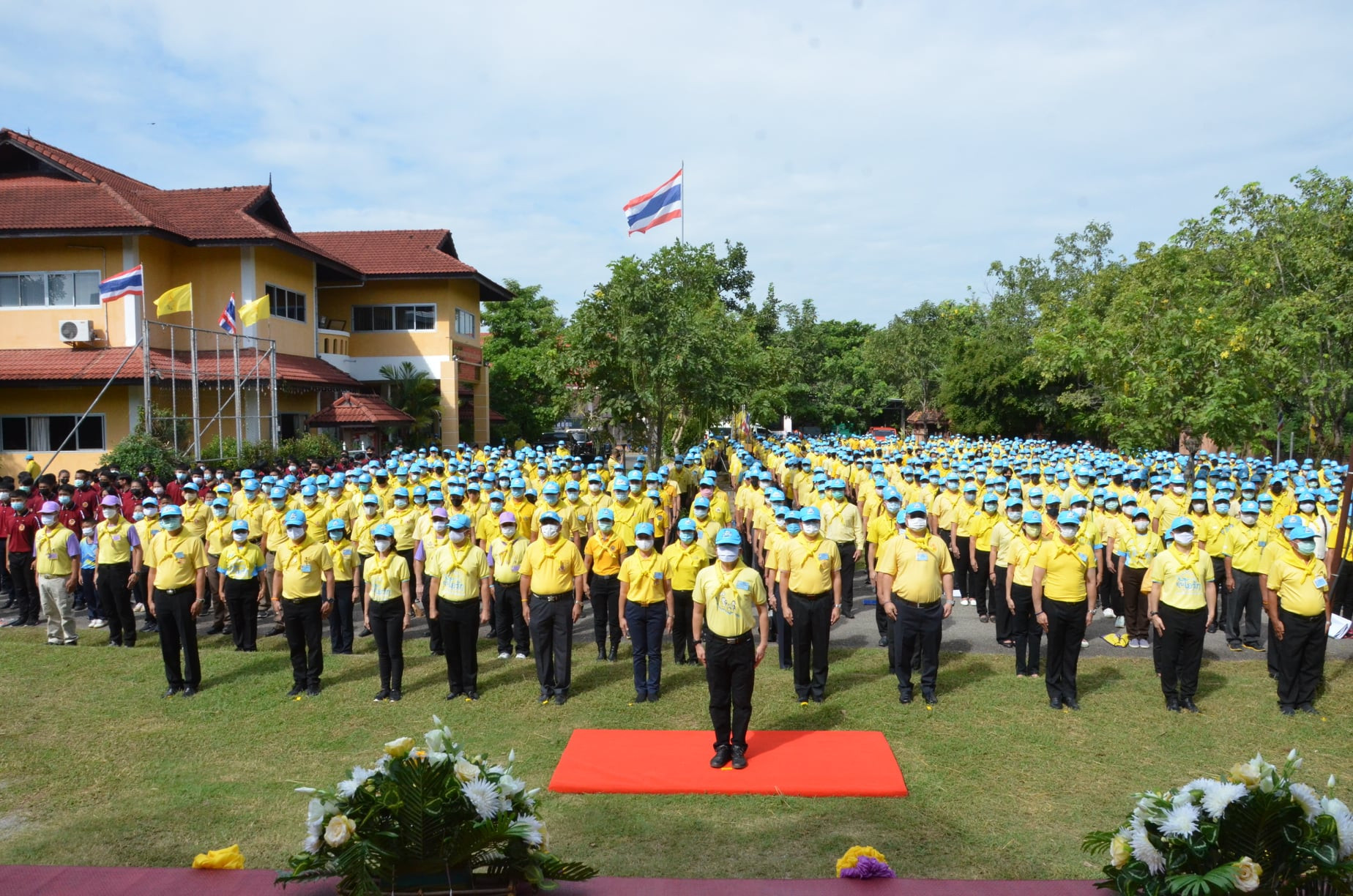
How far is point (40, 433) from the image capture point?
2261 centimetres

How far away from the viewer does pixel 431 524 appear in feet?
35.9

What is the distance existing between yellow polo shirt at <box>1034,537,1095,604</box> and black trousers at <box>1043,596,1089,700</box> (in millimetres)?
72

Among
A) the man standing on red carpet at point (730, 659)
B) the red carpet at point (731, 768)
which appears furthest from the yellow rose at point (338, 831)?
the man standing on red carpet at point (730, 659)

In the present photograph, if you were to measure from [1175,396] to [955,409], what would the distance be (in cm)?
2581

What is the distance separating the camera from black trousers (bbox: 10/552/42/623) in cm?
1218

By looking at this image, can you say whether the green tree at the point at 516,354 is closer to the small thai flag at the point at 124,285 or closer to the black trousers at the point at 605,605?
the small thai flag at the point at 124,285

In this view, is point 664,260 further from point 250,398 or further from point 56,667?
point 56,667

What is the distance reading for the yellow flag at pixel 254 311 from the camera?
23455mm

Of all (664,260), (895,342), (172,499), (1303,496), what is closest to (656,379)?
(664,260)

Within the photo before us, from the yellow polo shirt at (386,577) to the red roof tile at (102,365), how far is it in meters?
14.5

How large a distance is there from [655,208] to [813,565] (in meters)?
19.2

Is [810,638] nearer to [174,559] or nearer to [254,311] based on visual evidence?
[174,559]

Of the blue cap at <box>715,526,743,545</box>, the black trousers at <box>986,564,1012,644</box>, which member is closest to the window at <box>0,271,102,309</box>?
the blue cap at <box>715,526,743,545</box>

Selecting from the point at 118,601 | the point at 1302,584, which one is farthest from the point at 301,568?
the point at 1302,584
